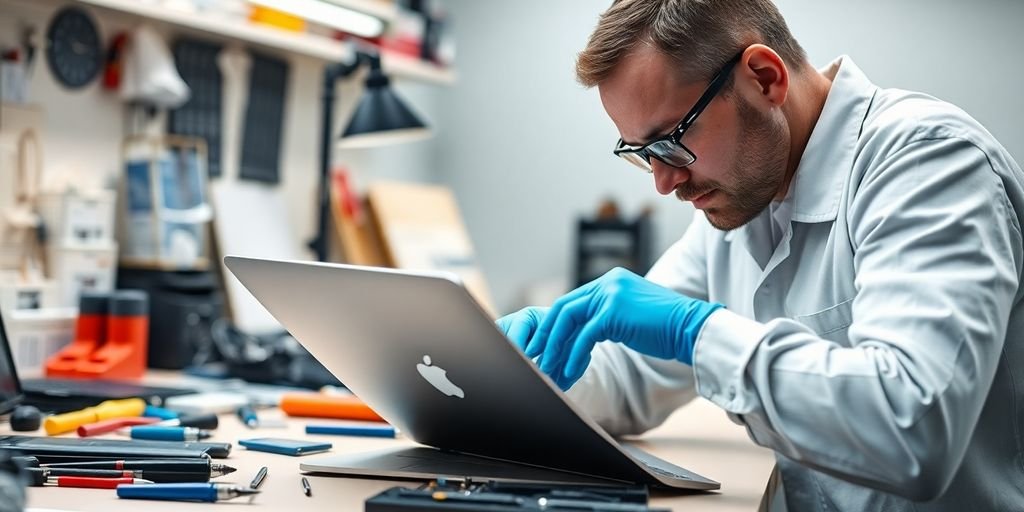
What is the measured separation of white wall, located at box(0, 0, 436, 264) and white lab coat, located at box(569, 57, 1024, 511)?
1.52 metres

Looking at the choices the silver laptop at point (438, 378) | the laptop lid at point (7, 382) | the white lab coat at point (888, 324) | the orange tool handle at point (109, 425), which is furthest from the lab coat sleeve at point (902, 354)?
the laptop lid at point (7, 382)

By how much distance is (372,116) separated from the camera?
2291 millimetres

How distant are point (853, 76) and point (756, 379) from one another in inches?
20.8

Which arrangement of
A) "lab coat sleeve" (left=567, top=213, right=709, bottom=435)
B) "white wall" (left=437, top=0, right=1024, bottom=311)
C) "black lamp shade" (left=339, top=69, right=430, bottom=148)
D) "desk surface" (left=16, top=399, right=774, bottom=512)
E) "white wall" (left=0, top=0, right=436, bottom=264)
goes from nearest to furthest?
1. "desk surface" (left=16, top=399, right=774, bottom=512)
2. "lab coat sleeve" (left=567, top=213, right=709, bottom=435)
3. "white wall" (left=0, top=0, right=436, bottom=264)
4. "black lamp shade" (left=339, top=69, right=430, bottom=148)
5. "white wall" (left=437, top=0, right=1024, bottom=311)

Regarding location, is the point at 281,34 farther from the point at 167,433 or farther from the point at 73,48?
the point at 167,433

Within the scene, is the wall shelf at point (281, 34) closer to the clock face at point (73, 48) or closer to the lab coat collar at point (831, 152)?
the clock face at point (73, 48)

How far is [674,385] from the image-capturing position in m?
1.42

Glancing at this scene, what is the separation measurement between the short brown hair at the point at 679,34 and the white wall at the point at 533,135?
254 cm

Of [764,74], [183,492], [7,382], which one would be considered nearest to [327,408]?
[7,382]

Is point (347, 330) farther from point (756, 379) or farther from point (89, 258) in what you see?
point (89, 258)

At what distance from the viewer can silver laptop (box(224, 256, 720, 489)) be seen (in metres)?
0.90

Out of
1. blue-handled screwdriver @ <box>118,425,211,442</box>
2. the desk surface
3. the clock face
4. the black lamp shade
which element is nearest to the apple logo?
the desk surface

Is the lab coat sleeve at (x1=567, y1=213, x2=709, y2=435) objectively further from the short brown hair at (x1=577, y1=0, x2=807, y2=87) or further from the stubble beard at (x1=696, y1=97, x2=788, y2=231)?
the short brown hair at (x1=577, y1=0, x2=807, y2=87)

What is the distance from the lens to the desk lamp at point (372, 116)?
2.29 meters
